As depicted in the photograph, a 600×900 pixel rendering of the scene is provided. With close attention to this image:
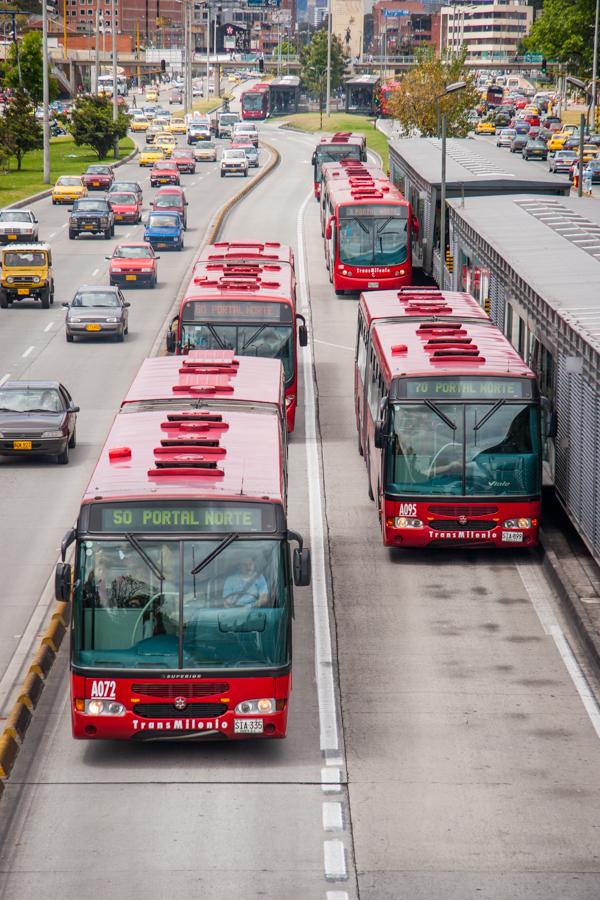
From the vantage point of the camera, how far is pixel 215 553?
A: 1478 centimetres

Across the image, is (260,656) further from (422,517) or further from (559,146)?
(559,146)

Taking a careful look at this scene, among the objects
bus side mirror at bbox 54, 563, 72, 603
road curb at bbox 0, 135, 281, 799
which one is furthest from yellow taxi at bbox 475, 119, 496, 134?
bus side mirror at bbox 54, 563, 72, 603

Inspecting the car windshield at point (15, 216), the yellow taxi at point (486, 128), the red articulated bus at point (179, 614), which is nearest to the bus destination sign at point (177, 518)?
the red articulated bus at point (179, 614)

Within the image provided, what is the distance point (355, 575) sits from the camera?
22000 millimetres

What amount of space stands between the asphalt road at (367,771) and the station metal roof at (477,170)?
22.4 metres

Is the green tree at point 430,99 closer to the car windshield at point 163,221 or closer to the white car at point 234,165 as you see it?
the white car at point 234,165

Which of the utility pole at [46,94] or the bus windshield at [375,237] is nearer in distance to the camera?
the bus windshield at [375,237]

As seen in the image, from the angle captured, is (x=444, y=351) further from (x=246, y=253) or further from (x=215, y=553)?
(x=246, y=253)

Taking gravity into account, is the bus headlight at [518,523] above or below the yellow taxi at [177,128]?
above

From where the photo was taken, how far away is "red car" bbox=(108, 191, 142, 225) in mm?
76562

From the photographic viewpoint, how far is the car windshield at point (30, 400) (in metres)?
31.0

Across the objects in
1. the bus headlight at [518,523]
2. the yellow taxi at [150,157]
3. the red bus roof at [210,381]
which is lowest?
the yellow taxi at [150,157]

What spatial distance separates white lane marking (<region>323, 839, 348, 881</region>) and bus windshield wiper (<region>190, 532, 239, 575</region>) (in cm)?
277

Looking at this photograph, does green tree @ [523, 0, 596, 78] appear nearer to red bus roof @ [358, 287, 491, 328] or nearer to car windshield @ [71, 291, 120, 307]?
car windshield @ [71, 291, 120, 307]
